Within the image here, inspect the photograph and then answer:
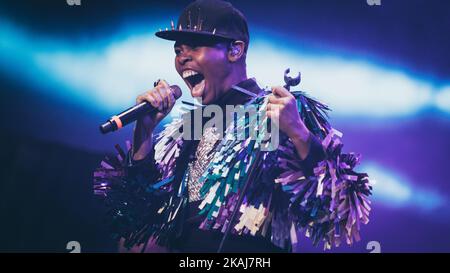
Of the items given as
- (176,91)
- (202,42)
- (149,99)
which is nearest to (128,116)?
(149,99)

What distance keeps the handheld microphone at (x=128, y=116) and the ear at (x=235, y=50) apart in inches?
8.6

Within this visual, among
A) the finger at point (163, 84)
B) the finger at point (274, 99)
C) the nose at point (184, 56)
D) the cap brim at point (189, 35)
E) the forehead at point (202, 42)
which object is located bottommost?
the finger at point (274, 99)

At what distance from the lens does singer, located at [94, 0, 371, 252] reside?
1622 mm

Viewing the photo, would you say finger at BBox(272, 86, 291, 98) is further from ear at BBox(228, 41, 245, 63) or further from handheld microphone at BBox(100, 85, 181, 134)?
handheld microphone at BBox(100, 85, 181, 134)

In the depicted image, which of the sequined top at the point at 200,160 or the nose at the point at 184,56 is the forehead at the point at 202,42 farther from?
the sequined top at the point at 200,160

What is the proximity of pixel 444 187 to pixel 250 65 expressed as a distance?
0.84 m

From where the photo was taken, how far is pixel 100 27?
2051mm

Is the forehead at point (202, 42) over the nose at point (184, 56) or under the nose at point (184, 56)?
over

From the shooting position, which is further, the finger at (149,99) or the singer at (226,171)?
the finger at (149,99)

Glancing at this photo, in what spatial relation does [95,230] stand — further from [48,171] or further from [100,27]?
[100,27]

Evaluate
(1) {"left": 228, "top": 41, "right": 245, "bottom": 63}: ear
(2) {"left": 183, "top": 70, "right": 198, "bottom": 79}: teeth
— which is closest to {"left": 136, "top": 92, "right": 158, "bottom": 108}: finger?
(2) {"left": 183, "top": 70, "right": 198, "bottom": 79}: teeth

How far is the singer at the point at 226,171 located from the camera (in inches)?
63.9

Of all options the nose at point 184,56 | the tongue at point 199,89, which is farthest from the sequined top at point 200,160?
the nose at point 184,56
